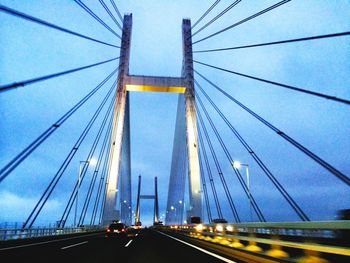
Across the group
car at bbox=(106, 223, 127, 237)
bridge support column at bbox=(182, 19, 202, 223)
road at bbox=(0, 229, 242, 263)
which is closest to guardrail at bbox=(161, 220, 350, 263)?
road at bbox=(0, 229, 242, 263)

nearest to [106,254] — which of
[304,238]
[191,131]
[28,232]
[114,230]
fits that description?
[304,238]

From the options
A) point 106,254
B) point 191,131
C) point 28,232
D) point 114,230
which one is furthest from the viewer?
point 191,131

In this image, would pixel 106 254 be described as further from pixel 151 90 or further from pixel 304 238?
pixel 151 90

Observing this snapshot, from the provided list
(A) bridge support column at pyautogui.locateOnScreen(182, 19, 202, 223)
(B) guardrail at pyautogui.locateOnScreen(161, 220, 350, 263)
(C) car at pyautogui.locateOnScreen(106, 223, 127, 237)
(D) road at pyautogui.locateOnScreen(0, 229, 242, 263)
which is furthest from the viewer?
(A) bridge support column at pyautogui.locateOnScreen(182, 19, 202, 223)

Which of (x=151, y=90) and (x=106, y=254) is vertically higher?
(x=151, y=90)

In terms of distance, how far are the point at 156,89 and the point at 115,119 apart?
5.32 metres

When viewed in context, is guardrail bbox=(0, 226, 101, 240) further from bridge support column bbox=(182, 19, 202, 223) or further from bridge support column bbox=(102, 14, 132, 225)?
bridge support column bbox=(182, 19, 202, 223)

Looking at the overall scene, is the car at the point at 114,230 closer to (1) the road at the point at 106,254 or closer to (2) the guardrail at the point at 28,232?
(2) the guardrail at the point at 28,232

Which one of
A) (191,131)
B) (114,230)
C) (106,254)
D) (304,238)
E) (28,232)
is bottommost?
(304,238)

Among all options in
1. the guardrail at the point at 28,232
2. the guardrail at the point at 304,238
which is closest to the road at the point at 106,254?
the guardrail at the point at 304,238

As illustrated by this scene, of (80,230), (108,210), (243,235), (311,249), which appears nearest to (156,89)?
(108,210)

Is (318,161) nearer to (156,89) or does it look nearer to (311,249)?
(311,249)

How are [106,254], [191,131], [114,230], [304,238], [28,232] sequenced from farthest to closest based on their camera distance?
1. [191,131]
2. [114,230]
3. [28,232]
4. [106,254]
5. [304,238]

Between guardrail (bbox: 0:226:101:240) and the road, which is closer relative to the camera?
the road
